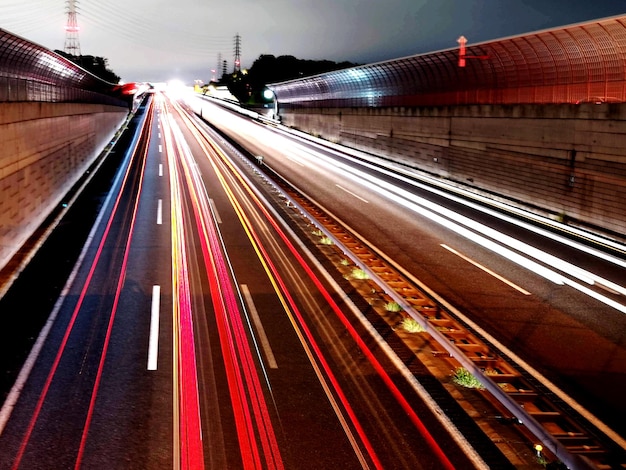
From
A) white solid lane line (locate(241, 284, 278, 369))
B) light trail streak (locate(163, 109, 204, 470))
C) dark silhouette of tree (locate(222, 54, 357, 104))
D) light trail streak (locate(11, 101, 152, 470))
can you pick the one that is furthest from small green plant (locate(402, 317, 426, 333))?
dark silhouette of tree (locate(222, 54, 357, 104))

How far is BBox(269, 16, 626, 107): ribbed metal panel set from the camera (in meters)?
21.2

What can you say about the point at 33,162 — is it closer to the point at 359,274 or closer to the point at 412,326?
the point at 359,274

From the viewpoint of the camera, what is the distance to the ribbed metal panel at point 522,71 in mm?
21234

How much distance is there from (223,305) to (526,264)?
9913 mm

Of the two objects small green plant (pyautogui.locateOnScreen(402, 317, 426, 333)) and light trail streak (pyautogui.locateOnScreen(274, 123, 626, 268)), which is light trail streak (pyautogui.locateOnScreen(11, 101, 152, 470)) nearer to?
small green plant (pyautogui.locateOnScreen(402, 317, 426, 333))

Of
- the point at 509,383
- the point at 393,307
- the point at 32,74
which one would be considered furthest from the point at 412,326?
the point at 32,74

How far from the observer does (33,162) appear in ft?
63.8

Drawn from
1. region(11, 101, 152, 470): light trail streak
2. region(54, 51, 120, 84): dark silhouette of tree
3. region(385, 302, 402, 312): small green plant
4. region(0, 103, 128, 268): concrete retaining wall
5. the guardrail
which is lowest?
region(11, 101, 152, 470): light trail streak

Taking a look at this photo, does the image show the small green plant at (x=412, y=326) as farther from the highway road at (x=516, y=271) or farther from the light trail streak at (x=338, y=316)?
the highway road at (x=516, y=271)

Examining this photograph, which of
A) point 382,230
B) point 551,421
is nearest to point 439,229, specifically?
point 382,230

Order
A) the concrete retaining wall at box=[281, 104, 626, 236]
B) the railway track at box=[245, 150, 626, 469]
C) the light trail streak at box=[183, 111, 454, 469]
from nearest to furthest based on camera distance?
the railway track at box=[245, 150, 626, 469] < the light trail streak at box=[183, 111, 454, 469] < the concrete retaining wall at box=[281, 104, 626, 236]

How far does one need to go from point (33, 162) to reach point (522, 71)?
2299cm

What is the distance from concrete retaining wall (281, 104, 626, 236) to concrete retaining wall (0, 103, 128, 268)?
Result: 68.0 ft

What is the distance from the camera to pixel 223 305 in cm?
1295
